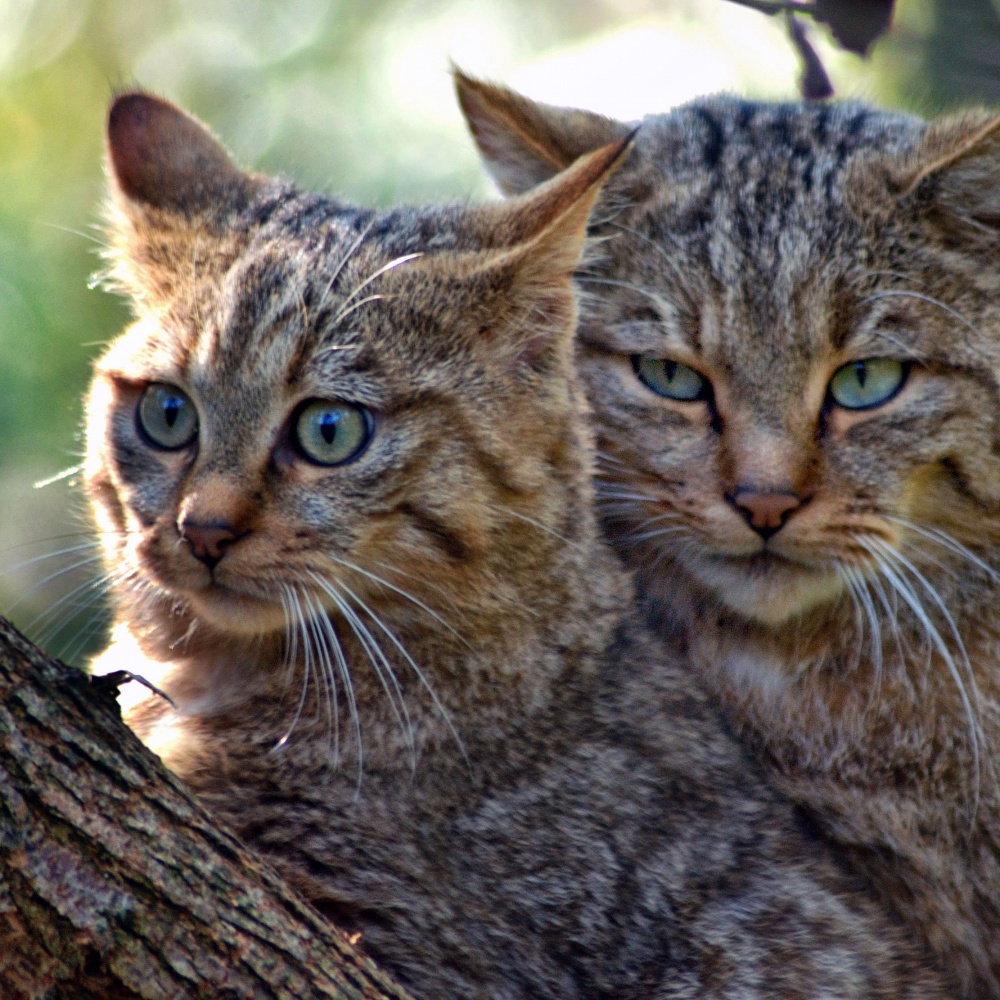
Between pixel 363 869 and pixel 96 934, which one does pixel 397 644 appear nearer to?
Answer: pixel 363 869

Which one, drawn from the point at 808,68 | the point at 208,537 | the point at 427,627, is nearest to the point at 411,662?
the point at 427,627

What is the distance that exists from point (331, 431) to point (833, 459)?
1.44 m

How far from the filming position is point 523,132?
4.23 meters

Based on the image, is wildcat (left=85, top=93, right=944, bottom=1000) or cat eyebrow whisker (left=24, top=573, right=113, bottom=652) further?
cat eyebrow whisker (left=24, top=573, right=113, bottom=652)

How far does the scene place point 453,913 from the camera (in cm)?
341

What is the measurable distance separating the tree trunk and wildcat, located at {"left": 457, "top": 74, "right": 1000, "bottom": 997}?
6.07 feet

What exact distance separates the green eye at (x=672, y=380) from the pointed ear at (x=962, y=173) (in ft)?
2.70

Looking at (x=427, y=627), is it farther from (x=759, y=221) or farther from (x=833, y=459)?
(x=759, y=221)

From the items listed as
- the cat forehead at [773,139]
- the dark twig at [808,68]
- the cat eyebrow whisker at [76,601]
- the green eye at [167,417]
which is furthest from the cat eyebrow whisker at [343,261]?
the dark twig at [808,68]

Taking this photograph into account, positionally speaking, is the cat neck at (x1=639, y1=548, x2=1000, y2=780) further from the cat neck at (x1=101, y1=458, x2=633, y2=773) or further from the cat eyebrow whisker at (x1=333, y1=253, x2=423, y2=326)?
the cat eyebrow whisker at (x1=333, y1=253, x2=423, y2=326)

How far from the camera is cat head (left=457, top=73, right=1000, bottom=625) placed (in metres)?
3.92

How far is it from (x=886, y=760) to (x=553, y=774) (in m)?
1.13

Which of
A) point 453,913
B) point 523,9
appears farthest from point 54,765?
point 523,9

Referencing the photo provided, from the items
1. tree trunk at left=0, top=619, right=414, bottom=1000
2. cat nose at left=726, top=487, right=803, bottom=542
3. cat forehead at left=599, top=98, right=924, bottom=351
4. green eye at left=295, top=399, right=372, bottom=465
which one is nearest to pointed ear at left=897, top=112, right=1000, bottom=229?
cat forehead at left=599, top=98, right=924, bottom=351
